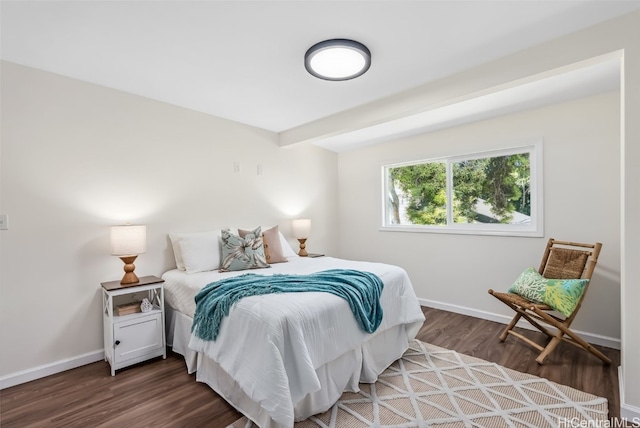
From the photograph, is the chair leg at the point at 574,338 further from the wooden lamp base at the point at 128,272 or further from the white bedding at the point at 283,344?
the wooden lamp base at the point at 128,272

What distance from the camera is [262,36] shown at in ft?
6.28

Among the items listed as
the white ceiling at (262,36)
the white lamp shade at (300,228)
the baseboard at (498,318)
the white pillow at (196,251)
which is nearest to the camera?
the white ceiling at (262,36)

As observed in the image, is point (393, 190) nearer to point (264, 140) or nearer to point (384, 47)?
point (264, 140)

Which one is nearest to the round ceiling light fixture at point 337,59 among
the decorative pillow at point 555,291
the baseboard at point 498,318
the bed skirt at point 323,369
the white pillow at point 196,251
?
the white pillow at point 196,251

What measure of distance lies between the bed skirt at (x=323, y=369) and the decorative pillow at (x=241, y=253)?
0.60 meters

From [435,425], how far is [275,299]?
3.91 ft

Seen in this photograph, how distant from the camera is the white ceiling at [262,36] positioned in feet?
5.49

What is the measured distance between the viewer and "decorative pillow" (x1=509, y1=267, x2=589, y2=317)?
2336mm

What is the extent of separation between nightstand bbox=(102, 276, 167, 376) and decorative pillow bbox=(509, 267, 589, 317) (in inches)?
125

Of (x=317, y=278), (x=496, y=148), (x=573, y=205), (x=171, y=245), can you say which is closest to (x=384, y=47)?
(x=317, y=278)

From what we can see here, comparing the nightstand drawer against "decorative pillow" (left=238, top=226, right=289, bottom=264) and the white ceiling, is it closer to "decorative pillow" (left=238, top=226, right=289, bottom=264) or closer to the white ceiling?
"decorative pillow" (left=238, top=226, right=289, bottom=264)

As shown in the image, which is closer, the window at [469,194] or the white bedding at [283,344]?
the white bedding at [283,344]

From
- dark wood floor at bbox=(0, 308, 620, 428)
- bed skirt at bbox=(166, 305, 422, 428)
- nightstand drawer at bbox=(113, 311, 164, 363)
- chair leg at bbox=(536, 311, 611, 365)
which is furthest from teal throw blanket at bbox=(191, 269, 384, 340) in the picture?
chair leg at bbox=(536, 311, 611, 365)

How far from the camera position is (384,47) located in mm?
2045
